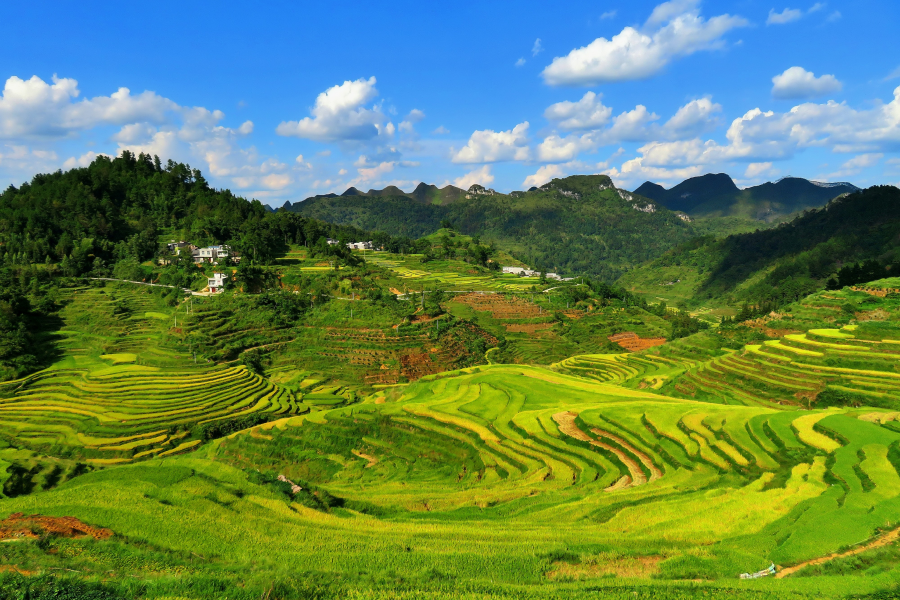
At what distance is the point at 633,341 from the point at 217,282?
192 ft

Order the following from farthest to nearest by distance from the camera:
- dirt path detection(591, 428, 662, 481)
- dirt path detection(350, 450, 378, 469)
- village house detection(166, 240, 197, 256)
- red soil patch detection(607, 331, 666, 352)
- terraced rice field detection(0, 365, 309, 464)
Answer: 1. village house detection(166, 240, 197, 256)
2. red soil patch detection(607, 331, 666, 352)
3. terraced rice field detection(0, 365, 309, 464)
4. dirt path detection(350, 450, 378, 469)
5. dirt path detection(591, 428, 662, 481)

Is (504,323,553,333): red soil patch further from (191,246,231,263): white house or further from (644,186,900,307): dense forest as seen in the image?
(644,186,900,307): dense forest

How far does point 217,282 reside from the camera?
203ft

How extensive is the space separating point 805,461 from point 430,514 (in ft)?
49.4

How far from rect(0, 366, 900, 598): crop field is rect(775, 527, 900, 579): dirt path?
0.17 meters

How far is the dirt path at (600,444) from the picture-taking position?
64.6 feet

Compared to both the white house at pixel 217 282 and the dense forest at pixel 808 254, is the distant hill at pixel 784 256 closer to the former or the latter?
the dense forest at pixel 808 254

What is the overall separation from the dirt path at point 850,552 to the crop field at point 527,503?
17 centimetres

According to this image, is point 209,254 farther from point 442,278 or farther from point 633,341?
point 633,341

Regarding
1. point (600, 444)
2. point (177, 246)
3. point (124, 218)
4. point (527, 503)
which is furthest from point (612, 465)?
point (124, 218)

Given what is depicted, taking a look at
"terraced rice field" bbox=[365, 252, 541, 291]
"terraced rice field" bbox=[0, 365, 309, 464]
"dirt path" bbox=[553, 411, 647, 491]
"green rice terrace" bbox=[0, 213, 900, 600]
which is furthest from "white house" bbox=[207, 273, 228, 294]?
"dirt path" bbox=[553, 411, 647, 491]

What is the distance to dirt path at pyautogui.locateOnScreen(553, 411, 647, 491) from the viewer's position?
19.7 metres

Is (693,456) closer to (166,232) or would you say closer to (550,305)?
(550,305)

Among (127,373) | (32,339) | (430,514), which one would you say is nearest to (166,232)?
(32,339)
